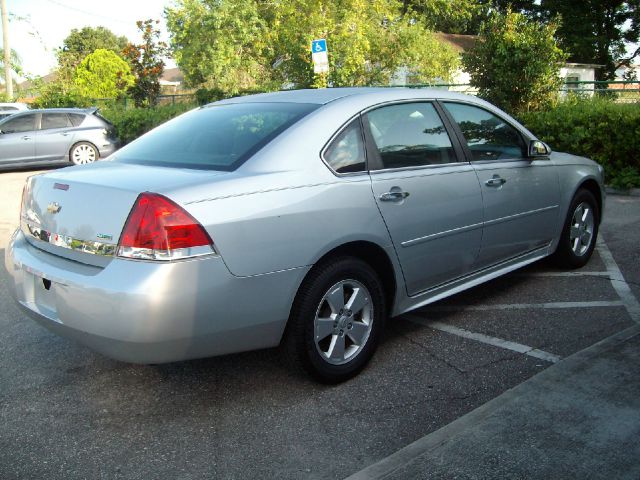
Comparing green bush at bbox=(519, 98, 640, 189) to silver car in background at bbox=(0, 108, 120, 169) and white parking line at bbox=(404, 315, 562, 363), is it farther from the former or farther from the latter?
silver car in background at bbox=(0, 108, 120, 169)

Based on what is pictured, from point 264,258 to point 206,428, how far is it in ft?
2.90

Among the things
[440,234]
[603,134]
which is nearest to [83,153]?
[603,134]

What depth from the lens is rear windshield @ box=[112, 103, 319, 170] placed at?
11.5 ft

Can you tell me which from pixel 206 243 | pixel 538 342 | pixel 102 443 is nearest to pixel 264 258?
pixel 206 243

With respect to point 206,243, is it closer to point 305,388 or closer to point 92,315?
point 92,315

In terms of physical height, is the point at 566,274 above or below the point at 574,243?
below

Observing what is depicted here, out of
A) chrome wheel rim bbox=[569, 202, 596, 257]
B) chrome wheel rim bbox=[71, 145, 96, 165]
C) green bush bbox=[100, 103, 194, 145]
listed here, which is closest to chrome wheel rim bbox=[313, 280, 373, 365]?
chrome wheel rim bbox=[569, 202, 596, 257]

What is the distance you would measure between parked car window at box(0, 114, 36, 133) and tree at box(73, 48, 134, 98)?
12756 mm

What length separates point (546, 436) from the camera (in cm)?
273

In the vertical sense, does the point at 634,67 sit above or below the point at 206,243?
above

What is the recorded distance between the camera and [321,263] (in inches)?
133

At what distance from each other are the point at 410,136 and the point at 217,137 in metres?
1.22

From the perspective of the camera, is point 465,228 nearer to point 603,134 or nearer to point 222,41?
point 603,134

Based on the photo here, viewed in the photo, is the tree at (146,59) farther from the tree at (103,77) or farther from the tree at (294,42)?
the tree at (294,42)
